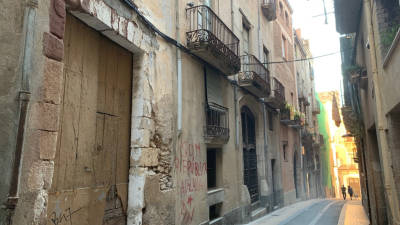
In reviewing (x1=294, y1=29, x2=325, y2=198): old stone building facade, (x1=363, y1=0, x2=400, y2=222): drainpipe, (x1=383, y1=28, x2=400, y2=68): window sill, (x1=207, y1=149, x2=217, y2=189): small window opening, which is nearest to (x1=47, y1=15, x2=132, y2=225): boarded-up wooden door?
(x1=207, y1=149, x2=217, y2=189): small window opening

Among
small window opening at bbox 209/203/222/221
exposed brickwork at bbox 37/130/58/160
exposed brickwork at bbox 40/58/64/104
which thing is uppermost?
exposed brickwork at bbox 40/58/64/104

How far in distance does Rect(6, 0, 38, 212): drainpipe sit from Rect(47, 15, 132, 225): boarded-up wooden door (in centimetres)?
94

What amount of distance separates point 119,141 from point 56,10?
234 cm

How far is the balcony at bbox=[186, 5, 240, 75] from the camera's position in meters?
6.93

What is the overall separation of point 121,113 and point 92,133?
78cm

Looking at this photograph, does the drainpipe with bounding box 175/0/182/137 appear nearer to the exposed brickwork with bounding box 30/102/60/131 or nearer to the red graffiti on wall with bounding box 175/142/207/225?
the red graffiti on wall with bounding box 175/142/207/225

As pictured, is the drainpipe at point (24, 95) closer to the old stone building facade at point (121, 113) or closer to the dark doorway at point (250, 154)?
the old stone building facade at point (121, 113)

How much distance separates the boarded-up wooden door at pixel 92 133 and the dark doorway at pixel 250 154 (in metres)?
6.43

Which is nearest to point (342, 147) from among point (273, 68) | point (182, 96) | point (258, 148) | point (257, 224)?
point (273, 68)

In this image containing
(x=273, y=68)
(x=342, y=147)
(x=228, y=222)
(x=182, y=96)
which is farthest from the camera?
(x=342, y=147)

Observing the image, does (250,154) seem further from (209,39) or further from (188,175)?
(209,39)

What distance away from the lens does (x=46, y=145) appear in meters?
3.18

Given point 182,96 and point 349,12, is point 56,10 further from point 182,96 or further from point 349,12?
point 349,12

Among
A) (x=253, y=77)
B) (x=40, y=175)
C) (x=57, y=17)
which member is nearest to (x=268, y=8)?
(x=253, y=77)
